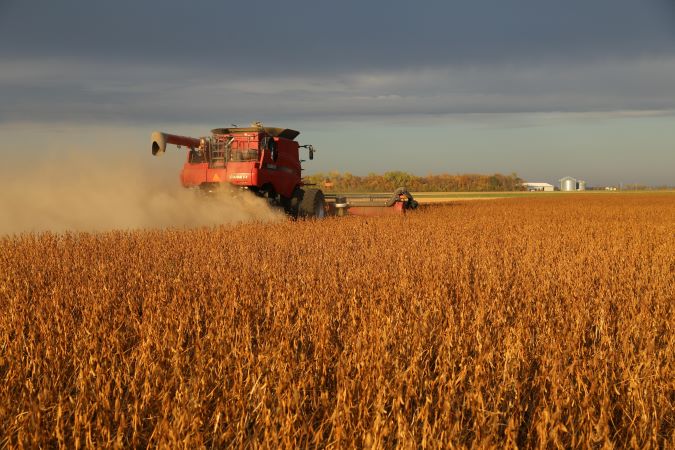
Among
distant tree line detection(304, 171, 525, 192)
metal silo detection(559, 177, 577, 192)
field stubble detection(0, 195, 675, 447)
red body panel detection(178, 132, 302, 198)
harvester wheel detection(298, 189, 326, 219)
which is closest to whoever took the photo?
field stubble detection(0, 195, 675, 447)

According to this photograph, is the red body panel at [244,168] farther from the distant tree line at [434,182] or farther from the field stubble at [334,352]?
the distant tree line at [434,182]

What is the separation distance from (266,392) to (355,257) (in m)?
4.56

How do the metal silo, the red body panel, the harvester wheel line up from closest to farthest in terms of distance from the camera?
the red body panel < the harvester wheel < the metal silo

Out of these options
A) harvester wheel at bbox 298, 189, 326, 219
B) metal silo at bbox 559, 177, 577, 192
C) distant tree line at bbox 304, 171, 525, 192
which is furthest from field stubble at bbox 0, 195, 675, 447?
metal silo at bbox 559, 177, 577, 192

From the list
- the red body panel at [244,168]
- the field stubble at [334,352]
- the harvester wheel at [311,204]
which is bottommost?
the field stubble at [334,352]

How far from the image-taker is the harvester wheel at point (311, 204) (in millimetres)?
14844

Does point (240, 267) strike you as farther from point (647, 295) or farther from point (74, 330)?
point (647, 295)

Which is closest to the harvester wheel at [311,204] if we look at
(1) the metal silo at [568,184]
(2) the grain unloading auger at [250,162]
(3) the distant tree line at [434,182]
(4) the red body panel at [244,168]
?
(2) the grain unloading auger at [250,162]

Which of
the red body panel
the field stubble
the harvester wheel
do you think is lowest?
the field stubble

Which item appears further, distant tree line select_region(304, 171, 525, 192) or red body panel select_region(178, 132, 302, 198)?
distant tree line select_region(304, 171, 525, 192)

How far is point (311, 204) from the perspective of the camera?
1492 cm

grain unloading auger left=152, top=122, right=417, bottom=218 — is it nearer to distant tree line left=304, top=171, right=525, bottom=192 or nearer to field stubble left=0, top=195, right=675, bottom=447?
field stubble left=0, top=195, right=675, bottom=447

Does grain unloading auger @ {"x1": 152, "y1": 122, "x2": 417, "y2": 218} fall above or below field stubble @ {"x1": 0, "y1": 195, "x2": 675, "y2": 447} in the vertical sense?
above

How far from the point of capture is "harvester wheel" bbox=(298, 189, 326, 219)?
48.7 feet
